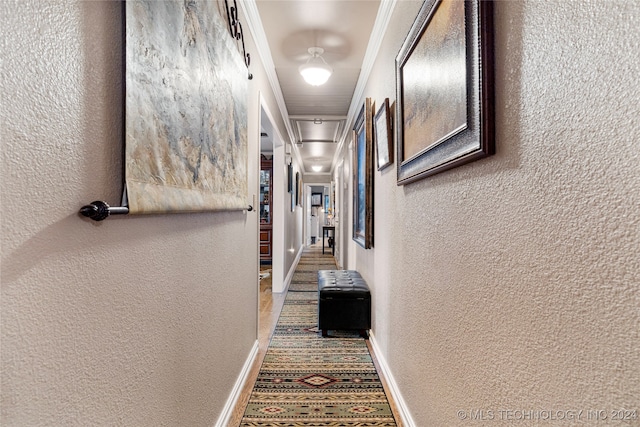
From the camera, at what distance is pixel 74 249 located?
64 cm

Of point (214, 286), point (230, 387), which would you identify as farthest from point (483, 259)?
point (230, 387)

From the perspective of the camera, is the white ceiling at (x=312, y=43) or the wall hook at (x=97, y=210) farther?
the white ceiling at (x=312, y=43)

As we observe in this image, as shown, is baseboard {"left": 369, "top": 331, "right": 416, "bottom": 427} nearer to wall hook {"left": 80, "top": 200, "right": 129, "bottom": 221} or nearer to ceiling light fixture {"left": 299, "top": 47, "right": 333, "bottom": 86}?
wall hook {"left": 80, "top": 200, "right": 129, "bottom": 221}

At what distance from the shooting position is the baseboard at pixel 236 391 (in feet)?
5.47

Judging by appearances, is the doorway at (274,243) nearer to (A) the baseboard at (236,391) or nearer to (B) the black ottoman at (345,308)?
(A) the baseboard at (236,391)

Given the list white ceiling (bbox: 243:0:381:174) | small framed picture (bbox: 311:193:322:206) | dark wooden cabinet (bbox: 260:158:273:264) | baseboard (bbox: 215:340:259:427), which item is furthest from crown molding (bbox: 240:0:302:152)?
small framed picture (bbox: 311:193:322:206)

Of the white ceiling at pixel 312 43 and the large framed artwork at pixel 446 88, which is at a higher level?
the white ceiling at pixel 312 43

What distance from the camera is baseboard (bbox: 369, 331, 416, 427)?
1.70 metres

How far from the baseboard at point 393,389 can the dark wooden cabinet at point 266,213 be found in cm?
480

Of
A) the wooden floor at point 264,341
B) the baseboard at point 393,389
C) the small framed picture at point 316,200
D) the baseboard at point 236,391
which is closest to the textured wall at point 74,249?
the baseboard at point 236,391

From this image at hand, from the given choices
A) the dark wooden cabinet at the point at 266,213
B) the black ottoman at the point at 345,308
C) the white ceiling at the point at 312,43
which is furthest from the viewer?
the dark wooden cabinet at the point at 266,213

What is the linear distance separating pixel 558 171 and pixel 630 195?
0.15 metres

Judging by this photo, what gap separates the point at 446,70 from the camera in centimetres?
114

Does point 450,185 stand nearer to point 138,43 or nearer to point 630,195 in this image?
point 630,195
